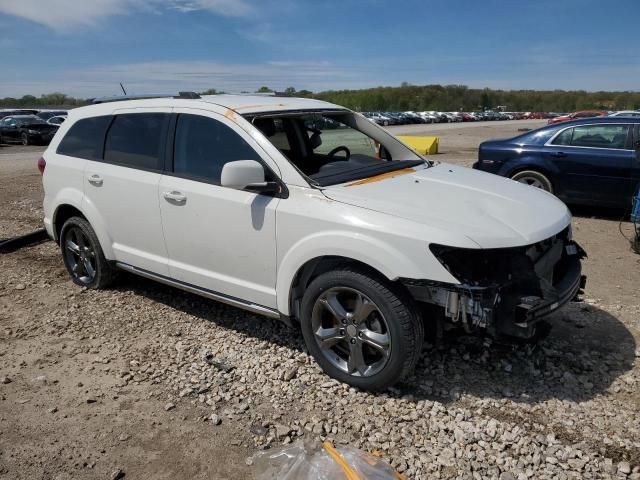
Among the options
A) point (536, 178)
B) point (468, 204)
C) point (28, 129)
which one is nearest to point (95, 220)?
point (468, 204)

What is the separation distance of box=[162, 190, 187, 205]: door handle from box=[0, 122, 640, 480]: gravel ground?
1.09 metres

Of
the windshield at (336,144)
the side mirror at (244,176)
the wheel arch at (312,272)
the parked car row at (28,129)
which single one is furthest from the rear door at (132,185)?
the parked car row at (28,129)

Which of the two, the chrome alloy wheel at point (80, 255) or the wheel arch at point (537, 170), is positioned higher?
the wheel arch at point (537, 170)

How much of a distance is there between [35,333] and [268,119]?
260cm

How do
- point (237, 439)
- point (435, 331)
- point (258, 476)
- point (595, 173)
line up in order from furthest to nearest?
point (595, 173) < point (435, 331) < point (237, 439) < point (258, 476)

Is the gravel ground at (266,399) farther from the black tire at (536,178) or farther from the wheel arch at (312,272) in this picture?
the black tire at (536,178)

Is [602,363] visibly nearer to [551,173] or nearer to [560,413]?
[560,413]

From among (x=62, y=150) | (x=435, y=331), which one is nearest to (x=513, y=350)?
(x=435, y=331)

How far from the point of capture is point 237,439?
9.89 feet

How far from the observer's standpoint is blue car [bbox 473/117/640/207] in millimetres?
7488

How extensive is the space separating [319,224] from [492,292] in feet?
3.56

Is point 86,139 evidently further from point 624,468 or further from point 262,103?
point 624,468

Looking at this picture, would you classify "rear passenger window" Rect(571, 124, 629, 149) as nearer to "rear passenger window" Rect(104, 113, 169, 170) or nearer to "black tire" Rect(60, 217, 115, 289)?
"rear passenger window" Rect(104, 113, 169, 170)

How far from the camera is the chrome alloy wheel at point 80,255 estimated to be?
5.11m
